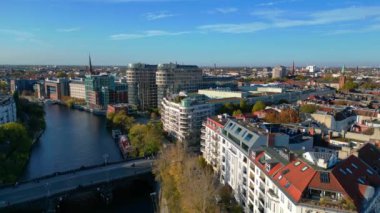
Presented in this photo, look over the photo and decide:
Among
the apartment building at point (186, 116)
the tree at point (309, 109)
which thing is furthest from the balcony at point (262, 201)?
the tree at point (309, 109)

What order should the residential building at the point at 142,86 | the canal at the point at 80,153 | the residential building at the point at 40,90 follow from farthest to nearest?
the residential building at the point at 40,90 < the residential building at the point at 142,86 < the canal at the point at 80,153

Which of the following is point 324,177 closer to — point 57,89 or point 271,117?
point 271,117

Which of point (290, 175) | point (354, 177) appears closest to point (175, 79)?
point (290, 175)

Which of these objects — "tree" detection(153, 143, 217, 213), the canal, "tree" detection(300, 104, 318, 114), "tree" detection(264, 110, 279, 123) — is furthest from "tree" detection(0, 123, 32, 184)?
"tree" detection(300, 104, 318, 114)

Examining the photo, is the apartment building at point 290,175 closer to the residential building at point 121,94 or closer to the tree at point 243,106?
the tree at point 243,106

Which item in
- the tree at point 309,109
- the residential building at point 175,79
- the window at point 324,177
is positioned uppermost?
the residential building at point 175,79

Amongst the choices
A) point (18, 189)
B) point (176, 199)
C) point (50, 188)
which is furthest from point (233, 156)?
point (18, 189)

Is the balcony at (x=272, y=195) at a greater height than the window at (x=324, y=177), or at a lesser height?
lesser

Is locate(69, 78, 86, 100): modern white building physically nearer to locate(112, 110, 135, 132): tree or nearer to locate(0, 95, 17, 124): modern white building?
locate(112, 110, 135, 132): tree
